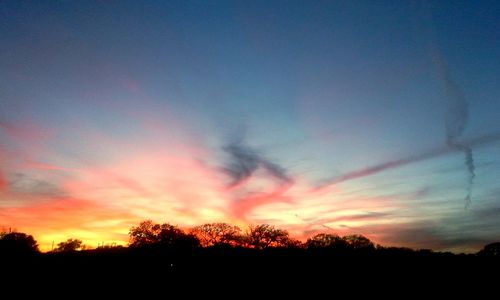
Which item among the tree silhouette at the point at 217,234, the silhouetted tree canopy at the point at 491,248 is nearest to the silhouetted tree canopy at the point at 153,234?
the tree silhouette at the point at 217,234

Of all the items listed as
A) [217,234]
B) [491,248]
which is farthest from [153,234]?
[491,248]

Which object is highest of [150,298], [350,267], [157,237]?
[157,237]

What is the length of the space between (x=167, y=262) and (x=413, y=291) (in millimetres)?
15133

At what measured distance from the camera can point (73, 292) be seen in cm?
1944

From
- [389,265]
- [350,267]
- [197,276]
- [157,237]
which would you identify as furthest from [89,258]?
[157,237]

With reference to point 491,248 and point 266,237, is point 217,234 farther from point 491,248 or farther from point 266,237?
point 491,248

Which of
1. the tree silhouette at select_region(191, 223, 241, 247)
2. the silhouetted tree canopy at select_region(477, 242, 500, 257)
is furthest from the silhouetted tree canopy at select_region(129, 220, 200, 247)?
the silhouetted tree canopy at select_region(477, 242, 500, 257)

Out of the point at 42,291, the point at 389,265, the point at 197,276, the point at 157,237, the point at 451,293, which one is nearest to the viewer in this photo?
the point at 42,291

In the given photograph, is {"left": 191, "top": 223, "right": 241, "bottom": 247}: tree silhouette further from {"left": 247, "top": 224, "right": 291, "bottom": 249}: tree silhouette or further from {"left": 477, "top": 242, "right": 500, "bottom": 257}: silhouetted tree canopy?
{"left": 477, "top": 242, "right": 500, "bottom": 257}: silhouetted tree canopy

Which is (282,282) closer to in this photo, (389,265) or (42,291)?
(389,265)

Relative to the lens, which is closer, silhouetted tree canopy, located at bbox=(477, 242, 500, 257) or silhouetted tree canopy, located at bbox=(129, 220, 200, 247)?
silhouetted tree canopy, located at bbox=(477, 242, 500, 257)

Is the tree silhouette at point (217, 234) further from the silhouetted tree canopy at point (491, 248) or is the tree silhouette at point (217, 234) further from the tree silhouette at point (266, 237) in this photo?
the silhouetted tree canopy at point (491, 248)

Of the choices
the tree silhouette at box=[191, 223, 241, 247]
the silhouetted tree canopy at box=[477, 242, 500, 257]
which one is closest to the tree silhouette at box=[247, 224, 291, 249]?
the tree silhouette at box=[191, 223, 241, 247]

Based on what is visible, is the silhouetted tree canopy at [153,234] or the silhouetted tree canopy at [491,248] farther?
the silhouetted tree canopy at [153,234]
